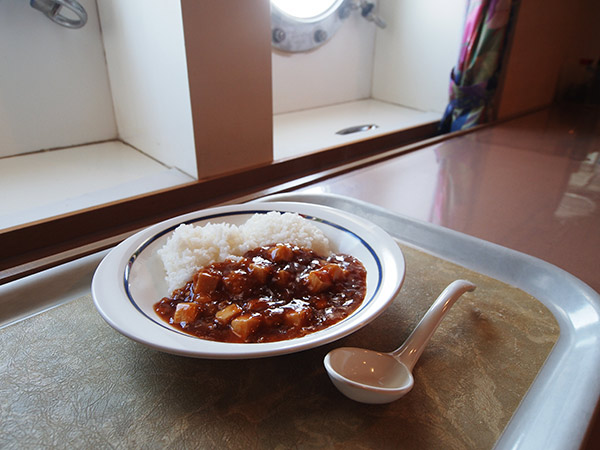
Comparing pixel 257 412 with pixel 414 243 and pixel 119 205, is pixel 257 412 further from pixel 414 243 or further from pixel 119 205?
pixel 119 205

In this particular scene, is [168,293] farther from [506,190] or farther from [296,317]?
[506,190]

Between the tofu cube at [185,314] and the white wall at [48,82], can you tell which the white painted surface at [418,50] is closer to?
the white wall at [48,82]

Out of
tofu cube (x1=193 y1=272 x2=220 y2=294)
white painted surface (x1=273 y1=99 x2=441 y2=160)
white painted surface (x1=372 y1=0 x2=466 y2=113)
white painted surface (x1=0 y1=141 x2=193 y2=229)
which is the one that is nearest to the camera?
tofu cube (x1=193 y1=272 x2=220 y2=294)

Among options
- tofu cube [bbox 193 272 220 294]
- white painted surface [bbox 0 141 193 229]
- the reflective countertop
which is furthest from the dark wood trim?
tofu cube [bbox 193 272 220 294]

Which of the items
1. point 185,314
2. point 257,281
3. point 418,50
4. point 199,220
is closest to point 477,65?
point 418,50

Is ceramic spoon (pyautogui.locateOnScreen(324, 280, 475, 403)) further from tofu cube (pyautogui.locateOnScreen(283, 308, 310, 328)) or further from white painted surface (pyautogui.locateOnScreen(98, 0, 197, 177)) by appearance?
white painted surface (pyautogui.locateOnScreen(98, 0, 197, 177))
